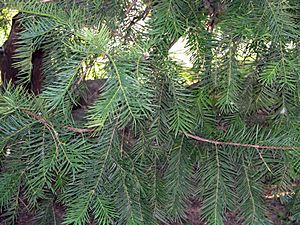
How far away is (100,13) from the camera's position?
103cm

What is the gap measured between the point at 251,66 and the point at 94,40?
1.61 ft

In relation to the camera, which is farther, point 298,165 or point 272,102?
point 272,102

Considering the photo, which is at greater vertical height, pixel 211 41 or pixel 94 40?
pixel 94 40

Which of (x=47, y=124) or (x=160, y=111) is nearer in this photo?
(x=47, y=124)

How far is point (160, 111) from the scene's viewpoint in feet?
3.19

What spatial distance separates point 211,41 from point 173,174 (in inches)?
13.8

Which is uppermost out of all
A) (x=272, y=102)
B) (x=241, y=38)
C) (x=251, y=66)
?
(x=241, y=38)

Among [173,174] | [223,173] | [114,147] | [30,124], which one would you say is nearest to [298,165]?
[223,173]

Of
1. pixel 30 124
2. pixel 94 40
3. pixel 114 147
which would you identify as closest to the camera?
pixel 94 40

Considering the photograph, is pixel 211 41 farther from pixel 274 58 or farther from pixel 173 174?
pixel 173 174

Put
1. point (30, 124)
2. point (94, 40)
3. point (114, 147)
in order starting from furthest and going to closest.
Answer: point (114, 147) → point (30, 124) → point (94, 40)

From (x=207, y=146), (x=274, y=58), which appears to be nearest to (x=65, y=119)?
(x=207, y=146)

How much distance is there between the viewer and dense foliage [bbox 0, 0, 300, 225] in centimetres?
83

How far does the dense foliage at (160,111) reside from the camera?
2.72 feet
